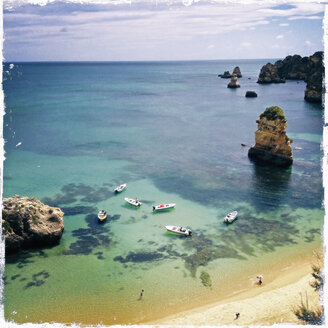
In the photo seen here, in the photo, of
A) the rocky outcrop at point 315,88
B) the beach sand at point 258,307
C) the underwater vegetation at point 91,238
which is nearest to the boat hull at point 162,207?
the underwater vegetation at point 91,238

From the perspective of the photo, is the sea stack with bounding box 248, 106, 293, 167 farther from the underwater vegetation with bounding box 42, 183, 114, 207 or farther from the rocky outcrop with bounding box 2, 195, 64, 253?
the rocky outcrop with bounding box 2, 195, 64, 253

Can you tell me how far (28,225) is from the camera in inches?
1516

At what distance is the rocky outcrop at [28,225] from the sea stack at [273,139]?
41016mm

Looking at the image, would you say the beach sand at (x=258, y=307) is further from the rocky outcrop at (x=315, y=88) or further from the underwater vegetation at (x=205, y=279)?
the rocky outcrop at (x=315, y=88)

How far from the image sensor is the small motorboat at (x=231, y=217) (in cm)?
4547

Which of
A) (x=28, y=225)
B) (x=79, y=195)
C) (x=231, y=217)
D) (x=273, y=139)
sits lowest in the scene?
(x=231, y=217)

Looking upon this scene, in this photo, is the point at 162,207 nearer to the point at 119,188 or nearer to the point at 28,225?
the point at 119,188

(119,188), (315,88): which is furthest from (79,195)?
(315,88)

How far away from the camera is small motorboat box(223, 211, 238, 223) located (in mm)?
45469

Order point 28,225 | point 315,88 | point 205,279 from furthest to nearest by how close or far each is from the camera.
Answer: point 315,88 < point 28,225 < point 205,279

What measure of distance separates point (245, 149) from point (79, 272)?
50134mm

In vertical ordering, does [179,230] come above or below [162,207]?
below

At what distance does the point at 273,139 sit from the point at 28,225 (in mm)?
45076

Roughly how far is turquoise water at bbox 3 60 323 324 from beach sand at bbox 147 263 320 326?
1334 millimetres
